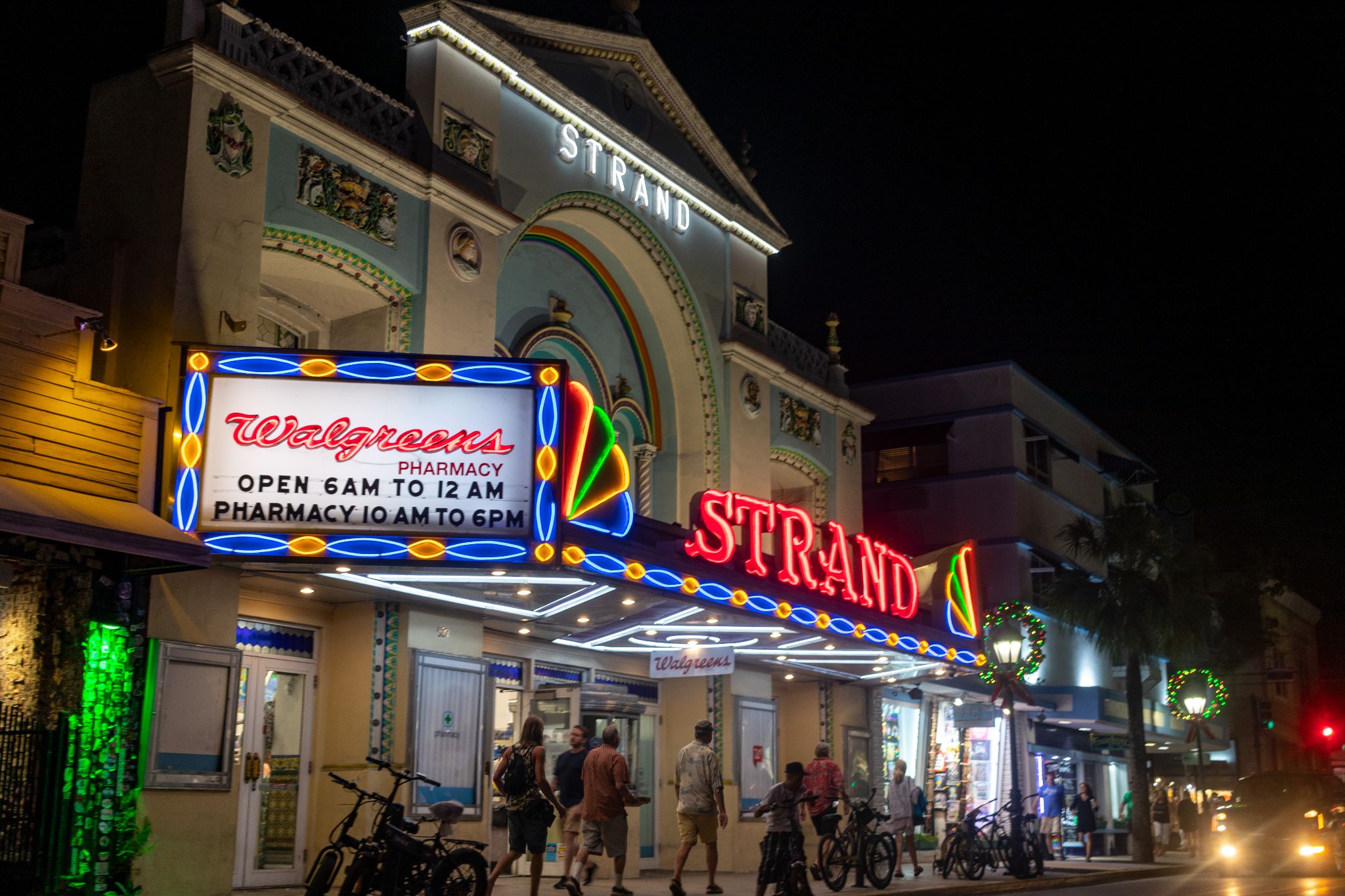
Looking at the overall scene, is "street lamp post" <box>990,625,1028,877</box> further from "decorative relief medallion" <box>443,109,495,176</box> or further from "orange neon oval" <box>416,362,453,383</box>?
"orange neon oval" <box>416,362,453,383</box>

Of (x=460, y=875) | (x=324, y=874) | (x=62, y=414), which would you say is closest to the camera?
(x=324, y=874)

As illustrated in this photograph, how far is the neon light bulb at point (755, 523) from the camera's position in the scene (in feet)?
61.8

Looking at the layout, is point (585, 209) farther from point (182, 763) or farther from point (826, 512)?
point (182, 763)

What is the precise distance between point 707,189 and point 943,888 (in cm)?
1208

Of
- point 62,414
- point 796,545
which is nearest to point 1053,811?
point 796,545

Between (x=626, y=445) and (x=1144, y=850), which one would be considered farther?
(x=1144, y=850)

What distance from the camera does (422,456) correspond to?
14516 millimetres

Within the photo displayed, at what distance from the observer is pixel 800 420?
2614cm

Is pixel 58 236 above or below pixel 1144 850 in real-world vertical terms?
above

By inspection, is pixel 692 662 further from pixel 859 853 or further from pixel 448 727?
pixel 448 727

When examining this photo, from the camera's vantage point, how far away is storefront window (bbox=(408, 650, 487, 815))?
17.3 meters

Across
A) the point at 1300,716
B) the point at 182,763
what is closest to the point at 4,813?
the point at 182,763

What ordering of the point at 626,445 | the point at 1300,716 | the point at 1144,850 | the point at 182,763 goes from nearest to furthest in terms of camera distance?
1. the point at 182,763
2. the point at 626,445
3. the point at 1144,850
4. the point at 1300,716

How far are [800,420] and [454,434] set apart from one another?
1246cm
